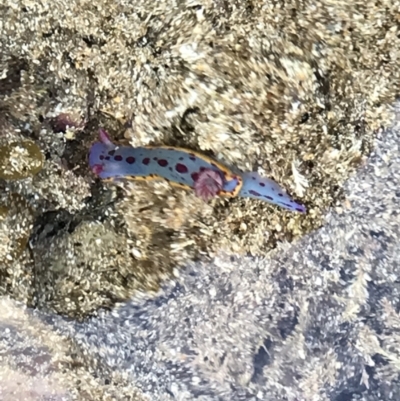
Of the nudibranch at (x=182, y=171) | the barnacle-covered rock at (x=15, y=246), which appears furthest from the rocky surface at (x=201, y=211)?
the nudibranch at (x=182, y=171)

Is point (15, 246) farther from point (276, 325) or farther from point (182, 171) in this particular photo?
point (276, 325)

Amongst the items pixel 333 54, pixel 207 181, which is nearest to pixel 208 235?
pixel 207 181

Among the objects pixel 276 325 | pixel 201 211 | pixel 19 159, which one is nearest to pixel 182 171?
pixel 201 211

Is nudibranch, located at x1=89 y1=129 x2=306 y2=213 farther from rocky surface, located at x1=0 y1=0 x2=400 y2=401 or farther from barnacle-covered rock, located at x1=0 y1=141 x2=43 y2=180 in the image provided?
barnacle-covered rock, located at x1=0 y1=141 x2=43 y2=180

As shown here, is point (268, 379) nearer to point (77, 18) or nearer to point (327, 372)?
point (327, 372)

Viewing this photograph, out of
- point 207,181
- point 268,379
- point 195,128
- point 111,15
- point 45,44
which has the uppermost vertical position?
point 111,15
